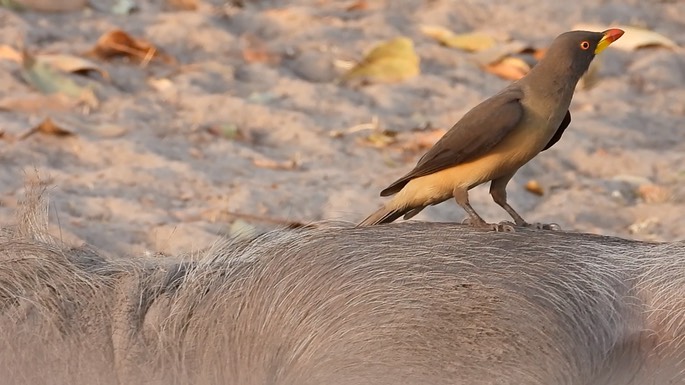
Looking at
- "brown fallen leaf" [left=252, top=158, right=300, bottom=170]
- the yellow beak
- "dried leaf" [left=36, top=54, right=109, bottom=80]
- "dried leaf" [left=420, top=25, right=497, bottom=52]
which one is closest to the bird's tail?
the yellow beak

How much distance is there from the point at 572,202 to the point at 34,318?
118 inches

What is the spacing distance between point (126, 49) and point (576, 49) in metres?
3.05

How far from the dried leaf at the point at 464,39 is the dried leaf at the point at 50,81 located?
1.89 meters

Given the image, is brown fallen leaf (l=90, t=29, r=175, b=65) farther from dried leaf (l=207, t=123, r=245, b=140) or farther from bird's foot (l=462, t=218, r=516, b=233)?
bird's foot (l=462, t=218, r=516, b=233)

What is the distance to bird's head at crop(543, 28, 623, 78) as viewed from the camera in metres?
3.09

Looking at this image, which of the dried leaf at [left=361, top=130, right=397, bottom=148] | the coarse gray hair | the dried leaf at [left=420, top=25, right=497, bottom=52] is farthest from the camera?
the dried leaf at [left=420, top=25, right=497, bottom=52]

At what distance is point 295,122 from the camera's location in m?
5.46

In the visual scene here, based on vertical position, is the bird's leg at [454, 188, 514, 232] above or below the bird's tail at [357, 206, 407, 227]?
above

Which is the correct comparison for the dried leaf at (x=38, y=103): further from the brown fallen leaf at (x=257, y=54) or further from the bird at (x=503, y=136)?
the bird at (x=503, y=136)

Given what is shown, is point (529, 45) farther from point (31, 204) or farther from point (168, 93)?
point (31, 204)

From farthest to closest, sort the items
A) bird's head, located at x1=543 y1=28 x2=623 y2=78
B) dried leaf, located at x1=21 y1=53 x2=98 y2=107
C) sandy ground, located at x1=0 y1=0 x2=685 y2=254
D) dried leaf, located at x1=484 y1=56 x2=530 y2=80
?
dried leaf, located at x1=484 y1=56 x2=530 y2=80, dried leaf, located at x1=21 y1=53 x2=98 y2=107, sandy ground, located at x1=0 y1=0 x2=685 y2=254, bird's head, located at x1=543 y1=28 x2=623 y2=78

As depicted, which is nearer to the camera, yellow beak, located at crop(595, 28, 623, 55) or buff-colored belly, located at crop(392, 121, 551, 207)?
buff-colored belly, located at crop(392, 121, 551, 207)

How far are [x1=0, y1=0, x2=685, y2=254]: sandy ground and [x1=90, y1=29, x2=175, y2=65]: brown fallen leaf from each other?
0.15 feet

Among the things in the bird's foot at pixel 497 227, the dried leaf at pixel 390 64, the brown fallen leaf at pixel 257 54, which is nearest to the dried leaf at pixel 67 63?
the brown fallen leaf at pixel 257 54
